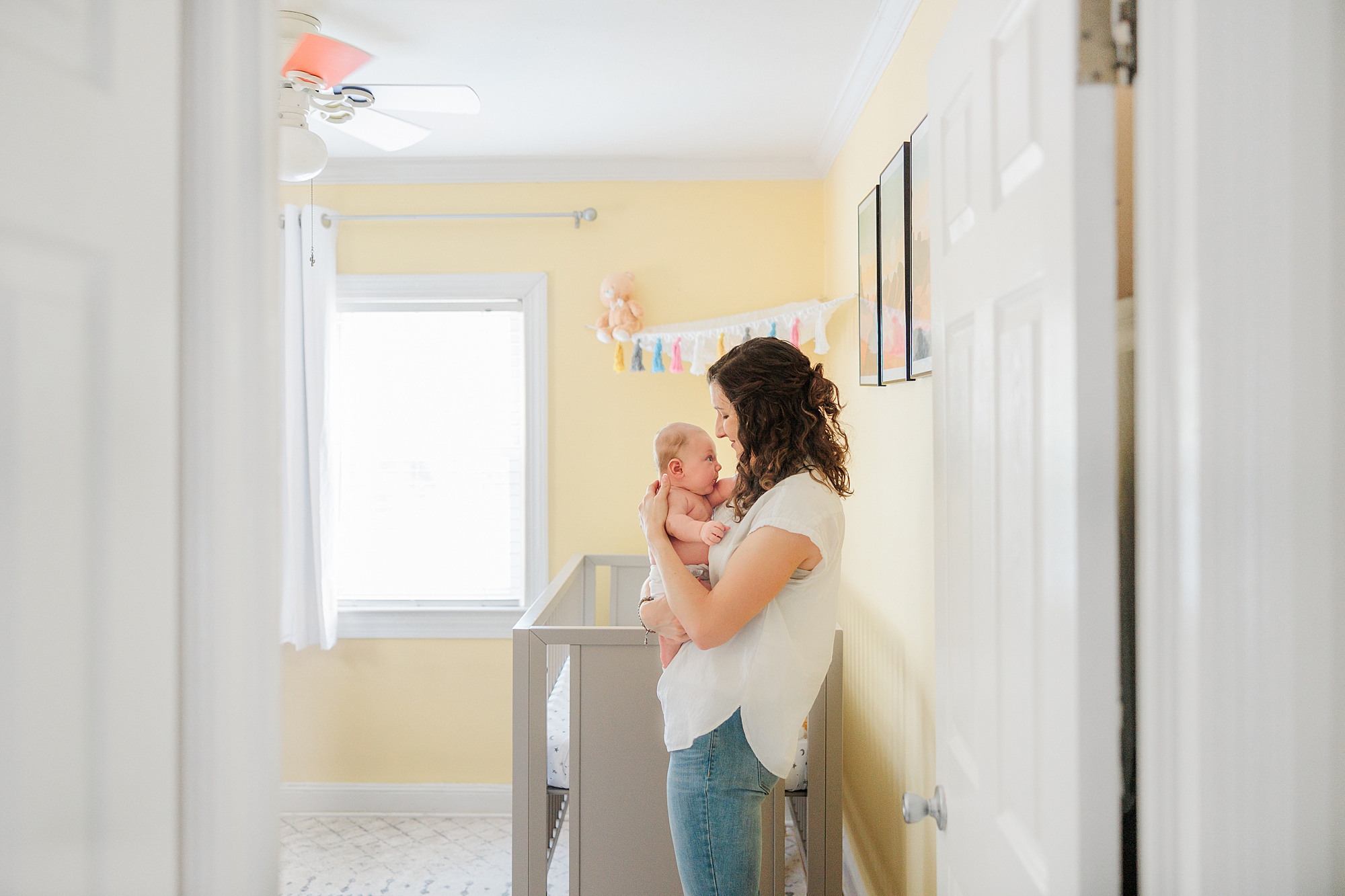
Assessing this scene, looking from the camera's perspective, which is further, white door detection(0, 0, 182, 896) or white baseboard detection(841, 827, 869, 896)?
white baseboard detection(841, 827, 869, 896)

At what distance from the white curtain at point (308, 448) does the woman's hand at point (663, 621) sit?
2.07 metres

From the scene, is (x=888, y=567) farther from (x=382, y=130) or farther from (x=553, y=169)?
(x=553, y=169)

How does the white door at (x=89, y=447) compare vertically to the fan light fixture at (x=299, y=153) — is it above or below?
below

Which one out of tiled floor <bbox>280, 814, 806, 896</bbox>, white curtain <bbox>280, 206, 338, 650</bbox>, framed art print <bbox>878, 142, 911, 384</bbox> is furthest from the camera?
white curtain <bbox>280, 206, 338, 650</bbox>

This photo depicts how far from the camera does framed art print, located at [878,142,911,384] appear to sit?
1.80 m

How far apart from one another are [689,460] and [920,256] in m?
0.67

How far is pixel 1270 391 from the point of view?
1.73ft

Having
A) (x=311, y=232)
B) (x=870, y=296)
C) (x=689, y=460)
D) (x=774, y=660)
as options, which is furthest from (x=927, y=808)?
(x=311, y=232)

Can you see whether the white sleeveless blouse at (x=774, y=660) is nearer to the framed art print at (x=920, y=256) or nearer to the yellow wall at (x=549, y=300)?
the framed art print at (x=920, y=256)

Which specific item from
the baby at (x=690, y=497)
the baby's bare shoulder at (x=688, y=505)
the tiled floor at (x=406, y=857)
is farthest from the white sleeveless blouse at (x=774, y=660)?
the tiled floor at (x=406, y=857)

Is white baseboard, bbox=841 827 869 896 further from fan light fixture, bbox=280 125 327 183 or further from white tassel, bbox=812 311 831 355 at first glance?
fan light fixture, bbox=280 125 327 183

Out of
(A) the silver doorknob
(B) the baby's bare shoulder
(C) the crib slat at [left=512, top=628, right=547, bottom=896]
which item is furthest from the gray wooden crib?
(A) the silver doorknob

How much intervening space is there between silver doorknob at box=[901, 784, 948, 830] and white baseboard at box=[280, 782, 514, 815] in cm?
248

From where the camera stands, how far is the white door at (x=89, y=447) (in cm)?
40
